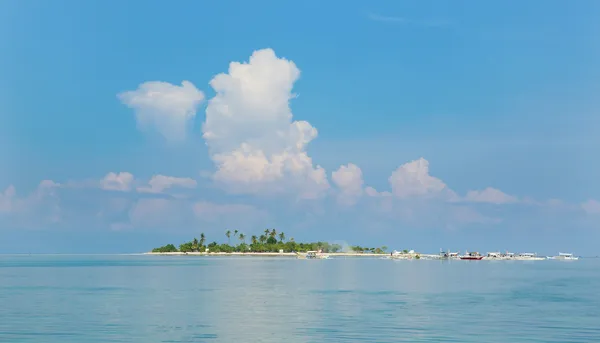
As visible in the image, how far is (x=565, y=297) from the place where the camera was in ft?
296

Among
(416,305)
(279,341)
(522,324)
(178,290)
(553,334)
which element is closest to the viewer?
(279,341)

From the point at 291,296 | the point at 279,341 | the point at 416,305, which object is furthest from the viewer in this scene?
the point at 291,296

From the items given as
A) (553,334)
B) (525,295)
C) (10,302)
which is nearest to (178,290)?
(10,302)

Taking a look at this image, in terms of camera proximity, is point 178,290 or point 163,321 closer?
point 163,321

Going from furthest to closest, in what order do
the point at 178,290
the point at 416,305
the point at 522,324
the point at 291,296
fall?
the point at 178,290, the point at 291,296, the point at 416,305, the point at 522,324

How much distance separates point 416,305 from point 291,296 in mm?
18184

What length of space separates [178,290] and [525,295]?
47.5 m

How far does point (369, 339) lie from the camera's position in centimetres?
5025

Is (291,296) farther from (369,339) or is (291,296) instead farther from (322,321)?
Result: (369,339)

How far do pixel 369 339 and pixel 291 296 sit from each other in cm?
3828

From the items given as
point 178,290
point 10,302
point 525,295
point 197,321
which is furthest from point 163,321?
point 525,295

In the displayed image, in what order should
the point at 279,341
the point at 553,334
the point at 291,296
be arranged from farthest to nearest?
the point at 291,296
the point at 553,334
the point at 279,341

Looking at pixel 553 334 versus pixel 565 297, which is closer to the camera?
pixel 553 334

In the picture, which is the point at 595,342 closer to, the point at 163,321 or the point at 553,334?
the point at 553,334
